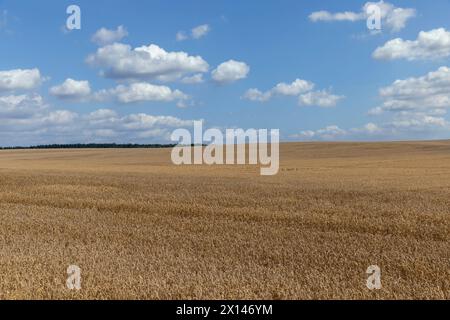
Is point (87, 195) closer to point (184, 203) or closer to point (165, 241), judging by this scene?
point (184, 203)

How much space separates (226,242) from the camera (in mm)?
11875

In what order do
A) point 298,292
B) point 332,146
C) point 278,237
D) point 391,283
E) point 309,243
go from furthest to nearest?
1. point 332,146
2. point 278,237
3. point 309,243
4. point 391,283
5. point 298,292

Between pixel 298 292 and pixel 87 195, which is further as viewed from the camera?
pixel 87 195

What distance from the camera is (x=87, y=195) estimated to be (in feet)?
70.6

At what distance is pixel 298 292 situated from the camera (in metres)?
7.66

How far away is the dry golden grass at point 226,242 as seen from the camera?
786cm

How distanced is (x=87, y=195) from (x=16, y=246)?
10.2 metres

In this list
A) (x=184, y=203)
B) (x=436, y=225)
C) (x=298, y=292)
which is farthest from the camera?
(x=184, y=203)

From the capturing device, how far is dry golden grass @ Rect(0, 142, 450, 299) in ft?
25.8
